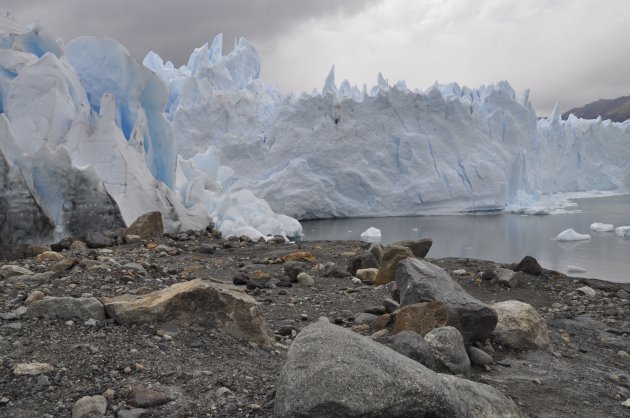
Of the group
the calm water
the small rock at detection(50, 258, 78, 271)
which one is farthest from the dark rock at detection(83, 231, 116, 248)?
the calm water

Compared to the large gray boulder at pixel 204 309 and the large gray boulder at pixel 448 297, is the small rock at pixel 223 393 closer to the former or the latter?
the large gray boulder at pixel 204 309

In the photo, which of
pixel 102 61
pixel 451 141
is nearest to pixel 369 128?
pixel 451 141

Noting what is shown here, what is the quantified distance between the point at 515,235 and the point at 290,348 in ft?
47.3

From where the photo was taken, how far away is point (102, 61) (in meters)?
9.42

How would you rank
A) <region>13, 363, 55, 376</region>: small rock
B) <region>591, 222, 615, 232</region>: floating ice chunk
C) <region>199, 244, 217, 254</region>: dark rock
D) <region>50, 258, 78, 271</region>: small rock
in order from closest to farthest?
<region>13, 363, 55, 376</region>: small rock, <region>50, 258, 78, 271</region>: small rock, <region>199, 244, 217, 254</region>: dark rock, <region>591, 222, 615, 232</region>: floating ice chunk

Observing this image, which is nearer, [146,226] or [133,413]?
[133,413]

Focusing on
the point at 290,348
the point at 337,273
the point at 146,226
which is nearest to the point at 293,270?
the point at 337,273

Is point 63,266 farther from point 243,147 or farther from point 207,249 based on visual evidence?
point 243,147

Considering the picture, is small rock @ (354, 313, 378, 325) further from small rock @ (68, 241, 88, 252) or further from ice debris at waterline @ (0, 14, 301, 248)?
ice debris at waterline @ (0, 14, 301, 248)

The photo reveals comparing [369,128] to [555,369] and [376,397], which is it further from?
[376,397]

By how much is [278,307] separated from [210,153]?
1014cm

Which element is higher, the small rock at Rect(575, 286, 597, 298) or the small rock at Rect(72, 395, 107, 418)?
the small rock at Rect(72, 395, 107, 418)

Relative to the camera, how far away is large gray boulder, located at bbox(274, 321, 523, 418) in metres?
1.59

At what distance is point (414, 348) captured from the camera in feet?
7.71
